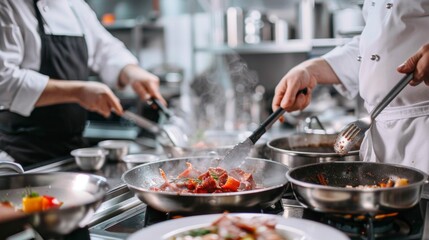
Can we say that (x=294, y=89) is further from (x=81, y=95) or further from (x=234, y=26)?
(x=234, y=26)

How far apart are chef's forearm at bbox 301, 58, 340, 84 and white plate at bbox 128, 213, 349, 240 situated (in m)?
0.89

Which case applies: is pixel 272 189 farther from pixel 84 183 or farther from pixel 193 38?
pixel 193 38

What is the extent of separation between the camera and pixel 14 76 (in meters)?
2.01

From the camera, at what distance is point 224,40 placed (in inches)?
203

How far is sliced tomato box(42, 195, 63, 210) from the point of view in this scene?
3.49ft

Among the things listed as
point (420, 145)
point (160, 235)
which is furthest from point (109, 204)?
point (420, 145)

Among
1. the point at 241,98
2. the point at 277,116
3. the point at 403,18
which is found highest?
the point at 403,18

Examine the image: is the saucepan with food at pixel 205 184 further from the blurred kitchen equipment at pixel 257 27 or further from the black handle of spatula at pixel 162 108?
the blurred kitchen equipment at pixel 257 27

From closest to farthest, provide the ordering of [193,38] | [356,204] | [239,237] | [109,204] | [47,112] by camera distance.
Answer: [239,237] → [356,204] → [109,204] → [47,112] → [193,38]

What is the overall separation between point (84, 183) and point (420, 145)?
107 cm

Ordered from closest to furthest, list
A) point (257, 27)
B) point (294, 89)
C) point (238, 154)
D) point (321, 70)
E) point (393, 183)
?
point (393, 183) < point (238, 154) < point (294, 89) < point (321, 70) < point (257, 27)

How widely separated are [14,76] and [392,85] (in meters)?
1.49

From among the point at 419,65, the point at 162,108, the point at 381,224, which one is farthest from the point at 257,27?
the point at 381,224

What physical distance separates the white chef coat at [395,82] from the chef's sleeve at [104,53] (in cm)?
133
